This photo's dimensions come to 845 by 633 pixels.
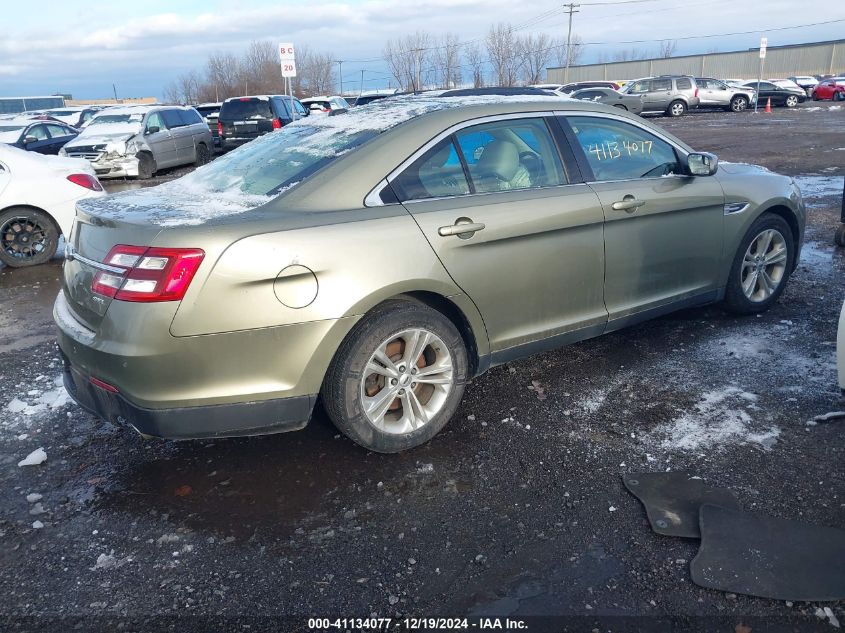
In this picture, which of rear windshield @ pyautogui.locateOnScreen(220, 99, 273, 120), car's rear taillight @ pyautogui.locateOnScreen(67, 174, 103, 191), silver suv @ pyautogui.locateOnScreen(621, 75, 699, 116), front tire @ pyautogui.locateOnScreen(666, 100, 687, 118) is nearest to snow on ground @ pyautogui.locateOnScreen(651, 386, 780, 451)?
car's rear taillight @ pyautogui.locateOnScreen(67, 174, 103, 191)

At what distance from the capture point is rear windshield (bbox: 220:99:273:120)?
18.8 m

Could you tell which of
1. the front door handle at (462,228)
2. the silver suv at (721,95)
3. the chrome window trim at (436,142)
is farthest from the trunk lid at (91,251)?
the silver suv at (721,95)

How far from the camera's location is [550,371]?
454cm

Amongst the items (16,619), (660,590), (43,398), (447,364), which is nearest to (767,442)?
(660,590)

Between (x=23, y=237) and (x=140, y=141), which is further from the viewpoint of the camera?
(x=140, y=141)

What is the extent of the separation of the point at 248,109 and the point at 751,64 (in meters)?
59.4

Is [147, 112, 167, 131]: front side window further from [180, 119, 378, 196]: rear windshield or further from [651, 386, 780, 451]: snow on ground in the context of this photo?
[651, 386, 780, 451]: snow on ground

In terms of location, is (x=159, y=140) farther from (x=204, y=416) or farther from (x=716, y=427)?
(x=716, y=427)

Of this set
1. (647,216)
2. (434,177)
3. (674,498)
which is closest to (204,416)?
(434,177)

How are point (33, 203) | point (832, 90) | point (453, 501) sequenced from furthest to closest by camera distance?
point (832, 90)
point (33, 203)
point (453, 501)

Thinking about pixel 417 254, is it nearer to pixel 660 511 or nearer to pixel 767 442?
pixel 660 511

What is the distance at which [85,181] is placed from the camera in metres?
8.39

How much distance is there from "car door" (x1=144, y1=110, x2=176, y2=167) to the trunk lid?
14.1 meters

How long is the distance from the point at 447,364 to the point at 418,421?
0.33m
